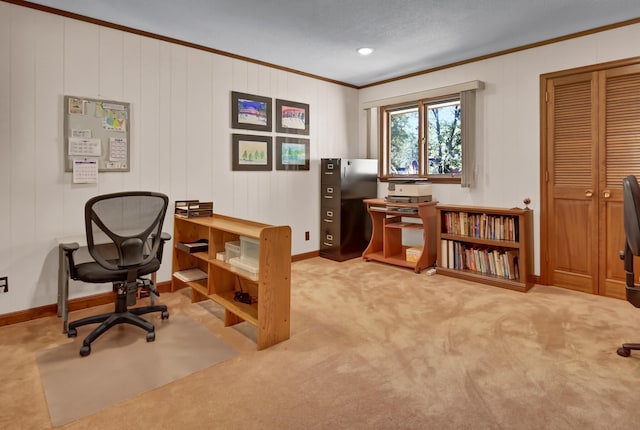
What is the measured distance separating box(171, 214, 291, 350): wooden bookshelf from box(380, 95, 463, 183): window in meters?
2.68

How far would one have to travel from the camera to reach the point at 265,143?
4402mm

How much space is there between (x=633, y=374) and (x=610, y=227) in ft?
5.70

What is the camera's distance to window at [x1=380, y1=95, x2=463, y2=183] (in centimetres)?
452

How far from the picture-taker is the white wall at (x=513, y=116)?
11.7ft

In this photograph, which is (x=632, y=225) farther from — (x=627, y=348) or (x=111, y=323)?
(x=111, y=323)

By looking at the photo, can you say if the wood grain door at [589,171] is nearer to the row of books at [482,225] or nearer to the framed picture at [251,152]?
the row of books at [482,225]

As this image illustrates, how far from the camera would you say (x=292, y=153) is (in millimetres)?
4699

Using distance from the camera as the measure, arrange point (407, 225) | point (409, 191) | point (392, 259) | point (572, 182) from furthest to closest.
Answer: point (392, 259)
point (407, 225)
point (409, 191)
point (572, 182)

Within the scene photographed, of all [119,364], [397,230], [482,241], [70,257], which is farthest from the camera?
[397,230]

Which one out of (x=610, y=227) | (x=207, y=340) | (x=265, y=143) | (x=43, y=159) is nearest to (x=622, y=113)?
(x=610, y=227)

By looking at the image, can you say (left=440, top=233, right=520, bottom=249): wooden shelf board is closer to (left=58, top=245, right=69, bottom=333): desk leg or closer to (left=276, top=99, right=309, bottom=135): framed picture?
(left=276, top=99, right=309, bottom=135): framed picture

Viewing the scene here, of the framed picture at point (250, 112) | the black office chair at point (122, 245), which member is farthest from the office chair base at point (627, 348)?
the framed picture at point (250, 112)

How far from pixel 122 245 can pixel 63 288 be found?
0.82m

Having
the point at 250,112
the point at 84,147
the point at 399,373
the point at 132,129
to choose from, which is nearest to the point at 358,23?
the point at 250,112
